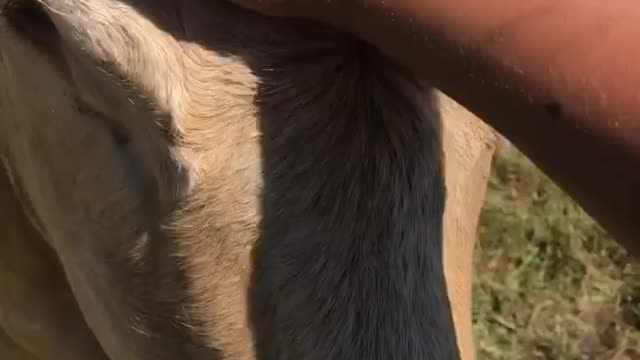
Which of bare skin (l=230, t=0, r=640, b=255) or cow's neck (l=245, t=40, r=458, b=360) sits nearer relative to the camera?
bare skin (l=230, t=0, r=640, b=255)

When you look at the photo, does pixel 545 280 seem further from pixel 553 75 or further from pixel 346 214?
pixel 553 75

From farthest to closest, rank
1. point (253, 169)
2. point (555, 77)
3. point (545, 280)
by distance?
→ point (545, 280) → point (253, 169) → point (555, 77)

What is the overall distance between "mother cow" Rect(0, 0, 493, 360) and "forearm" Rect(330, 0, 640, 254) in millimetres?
283

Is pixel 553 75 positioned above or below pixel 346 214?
above

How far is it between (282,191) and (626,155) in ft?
1.93

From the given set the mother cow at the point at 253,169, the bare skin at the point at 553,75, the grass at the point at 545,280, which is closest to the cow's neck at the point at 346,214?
the mother cow at the point at 253,169

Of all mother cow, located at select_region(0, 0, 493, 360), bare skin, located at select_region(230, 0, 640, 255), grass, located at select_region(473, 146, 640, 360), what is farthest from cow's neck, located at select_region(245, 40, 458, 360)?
grass, located at select_region(473, 146, 640, 360)

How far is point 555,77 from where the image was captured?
118 cm

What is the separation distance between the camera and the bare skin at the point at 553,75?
1.13m

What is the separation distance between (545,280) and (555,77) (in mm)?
2495

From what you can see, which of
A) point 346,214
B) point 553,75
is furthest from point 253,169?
point 553,75

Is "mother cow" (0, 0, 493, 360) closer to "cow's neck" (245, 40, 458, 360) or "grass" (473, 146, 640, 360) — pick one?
"cow's neck" (245, 40, 458, 360)

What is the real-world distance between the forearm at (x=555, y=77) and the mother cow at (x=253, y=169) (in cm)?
28

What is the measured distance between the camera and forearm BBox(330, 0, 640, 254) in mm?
1128
